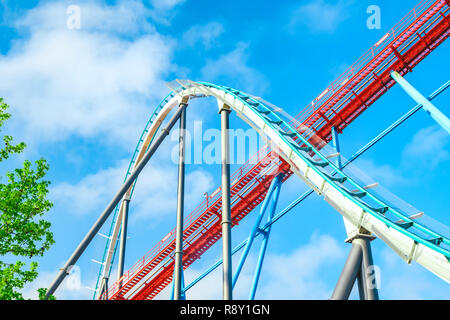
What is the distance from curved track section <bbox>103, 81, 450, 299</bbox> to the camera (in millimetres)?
6667

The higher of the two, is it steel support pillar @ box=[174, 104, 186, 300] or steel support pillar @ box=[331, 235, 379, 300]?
steel support pillar @ box=[174, 104, 186, 300]

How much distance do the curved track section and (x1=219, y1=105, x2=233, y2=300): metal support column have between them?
0.56m

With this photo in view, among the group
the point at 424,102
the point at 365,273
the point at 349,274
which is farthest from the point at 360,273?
the point at 424,102

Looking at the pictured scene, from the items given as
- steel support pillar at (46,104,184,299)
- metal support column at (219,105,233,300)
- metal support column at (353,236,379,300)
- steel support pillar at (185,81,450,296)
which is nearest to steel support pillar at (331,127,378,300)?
metal support column at (353,236,379,300)

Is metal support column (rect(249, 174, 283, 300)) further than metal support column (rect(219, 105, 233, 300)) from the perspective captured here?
Yes

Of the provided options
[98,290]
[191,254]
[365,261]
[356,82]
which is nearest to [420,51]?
[356,82]

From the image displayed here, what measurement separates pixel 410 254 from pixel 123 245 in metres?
9.38

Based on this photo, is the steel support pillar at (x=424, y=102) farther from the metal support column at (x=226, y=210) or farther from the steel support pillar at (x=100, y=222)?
the steel support pillar at (x=100, y=222)

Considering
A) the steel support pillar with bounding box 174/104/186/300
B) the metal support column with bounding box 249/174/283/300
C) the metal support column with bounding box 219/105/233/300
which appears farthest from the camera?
the metal support column with bounding box 249/174/283/300

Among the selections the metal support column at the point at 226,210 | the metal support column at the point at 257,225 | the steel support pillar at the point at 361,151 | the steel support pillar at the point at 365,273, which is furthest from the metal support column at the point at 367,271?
the metal support column at the point at 257,225

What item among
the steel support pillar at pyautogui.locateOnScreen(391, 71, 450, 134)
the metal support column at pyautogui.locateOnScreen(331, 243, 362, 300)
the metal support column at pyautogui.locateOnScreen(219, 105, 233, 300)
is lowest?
the metal support column at pyautogui.locateOnScreen(331, 243, 362, 300)

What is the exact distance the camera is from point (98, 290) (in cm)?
1582

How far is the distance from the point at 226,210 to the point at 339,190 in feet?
7.72

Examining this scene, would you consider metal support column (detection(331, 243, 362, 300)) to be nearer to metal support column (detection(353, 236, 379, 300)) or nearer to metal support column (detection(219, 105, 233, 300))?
metal support column (detection(353, 236, 379, 300))
